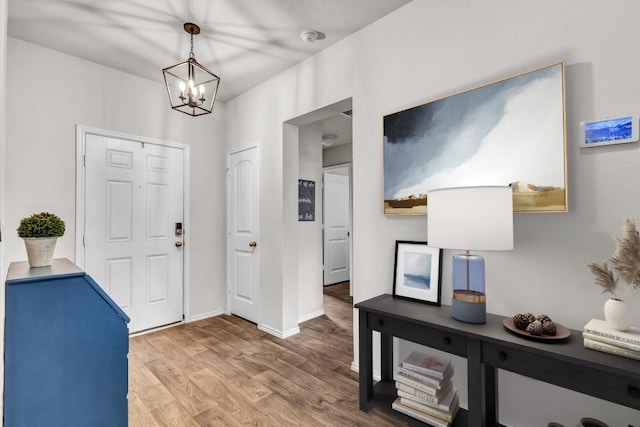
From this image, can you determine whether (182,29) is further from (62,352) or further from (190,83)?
(62,352)

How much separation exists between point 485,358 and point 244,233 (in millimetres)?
2734

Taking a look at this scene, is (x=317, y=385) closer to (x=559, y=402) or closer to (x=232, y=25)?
(x=559, y=402)

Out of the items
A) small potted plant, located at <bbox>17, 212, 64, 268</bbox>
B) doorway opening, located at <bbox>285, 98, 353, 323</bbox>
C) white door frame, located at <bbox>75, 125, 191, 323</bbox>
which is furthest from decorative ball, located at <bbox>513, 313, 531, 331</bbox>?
white door frame, located at <bbox>75, 125, 191, 323</bbox>

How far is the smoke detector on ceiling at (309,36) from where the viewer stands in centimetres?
243

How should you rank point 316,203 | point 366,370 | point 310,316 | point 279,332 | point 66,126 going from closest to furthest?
point 366,370 < point 66,126 < point 279,332 < point 310,316 < point 316,203

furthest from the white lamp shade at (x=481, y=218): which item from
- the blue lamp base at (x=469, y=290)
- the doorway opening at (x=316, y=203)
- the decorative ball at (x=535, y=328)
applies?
the doorway opening at (x=316, y=203)

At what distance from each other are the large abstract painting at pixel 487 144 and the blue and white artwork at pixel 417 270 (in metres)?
0.29

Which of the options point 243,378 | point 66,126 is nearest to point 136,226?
point 66,126

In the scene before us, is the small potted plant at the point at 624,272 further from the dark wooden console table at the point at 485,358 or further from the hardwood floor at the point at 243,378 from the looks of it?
the hardwood floor at the point at 243,378

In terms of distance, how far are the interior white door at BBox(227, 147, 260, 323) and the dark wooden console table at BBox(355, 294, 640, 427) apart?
178 centimetres

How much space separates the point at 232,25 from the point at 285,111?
899 mm

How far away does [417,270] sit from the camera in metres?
1.97

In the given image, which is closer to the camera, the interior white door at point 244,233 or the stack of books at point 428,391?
the stack of books at point 428,391

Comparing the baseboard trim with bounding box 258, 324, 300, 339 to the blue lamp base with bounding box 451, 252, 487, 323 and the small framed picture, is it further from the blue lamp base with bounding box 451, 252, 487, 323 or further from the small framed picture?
the blue lamp base with bounding box 451, 252, 487, 323
